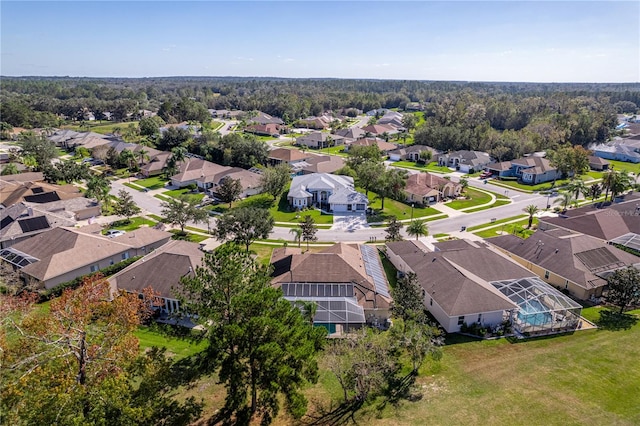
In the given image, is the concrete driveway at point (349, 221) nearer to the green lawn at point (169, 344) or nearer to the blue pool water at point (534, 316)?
the blue pool water at point (534, 316)

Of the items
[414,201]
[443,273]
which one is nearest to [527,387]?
[443,273]

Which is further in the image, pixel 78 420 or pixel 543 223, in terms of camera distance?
pixel 543 223

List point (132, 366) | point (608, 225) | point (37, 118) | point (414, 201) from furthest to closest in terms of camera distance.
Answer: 1. point (37, 118)
2. point (414, 201)
3. point (608, 225)
4. point (132, 366)

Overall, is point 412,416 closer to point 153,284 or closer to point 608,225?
point 153,284

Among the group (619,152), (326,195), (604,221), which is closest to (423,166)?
(326,195)

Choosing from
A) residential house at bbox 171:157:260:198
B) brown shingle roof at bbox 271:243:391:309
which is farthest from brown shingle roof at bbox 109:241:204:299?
residential house at bbox 171:157:260:198
